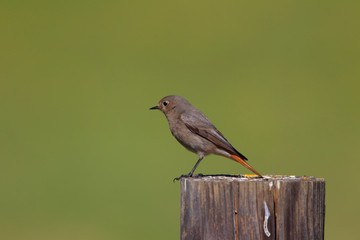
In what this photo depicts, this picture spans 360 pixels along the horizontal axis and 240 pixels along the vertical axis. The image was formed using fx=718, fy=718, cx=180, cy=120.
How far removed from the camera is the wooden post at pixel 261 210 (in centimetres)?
469

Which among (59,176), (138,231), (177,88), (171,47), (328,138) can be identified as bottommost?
(138,231)

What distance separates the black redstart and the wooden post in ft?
7.52

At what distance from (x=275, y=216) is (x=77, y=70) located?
13228 mm

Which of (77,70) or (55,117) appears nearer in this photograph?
(55,117)

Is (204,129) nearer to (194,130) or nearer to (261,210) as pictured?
(194,130)

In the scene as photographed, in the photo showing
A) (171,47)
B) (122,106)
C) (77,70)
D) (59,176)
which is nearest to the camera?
(59,176)

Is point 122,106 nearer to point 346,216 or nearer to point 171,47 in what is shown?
point 171,47

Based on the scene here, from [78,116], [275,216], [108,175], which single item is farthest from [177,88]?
[275,216]

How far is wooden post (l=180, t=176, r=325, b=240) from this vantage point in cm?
469

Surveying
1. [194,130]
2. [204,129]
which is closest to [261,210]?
[204,129]

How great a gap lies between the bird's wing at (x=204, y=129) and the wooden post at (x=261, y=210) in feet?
7.41

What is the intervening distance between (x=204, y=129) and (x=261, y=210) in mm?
2991

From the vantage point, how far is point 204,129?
763cm

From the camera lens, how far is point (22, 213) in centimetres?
1195
